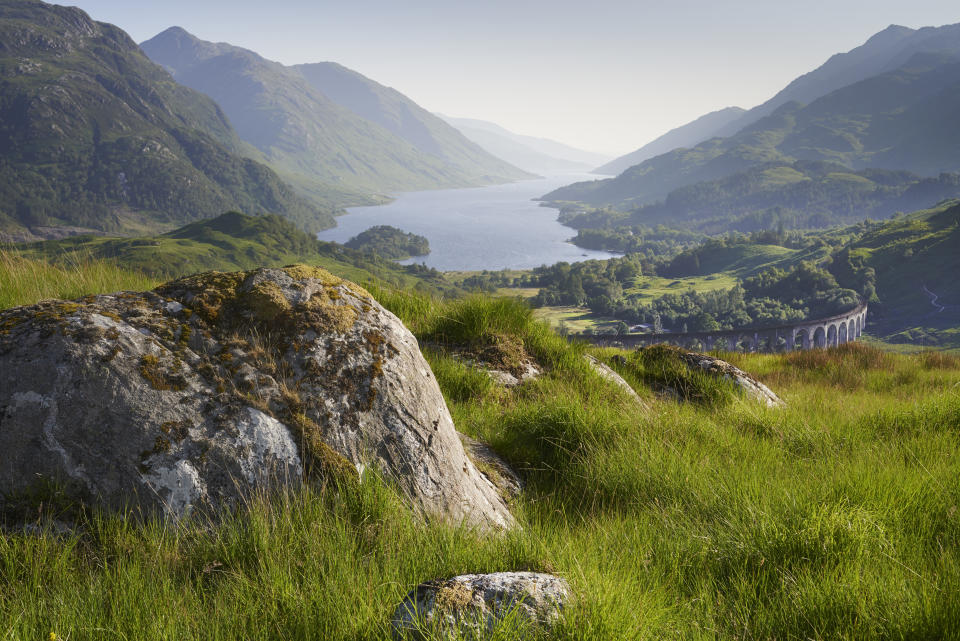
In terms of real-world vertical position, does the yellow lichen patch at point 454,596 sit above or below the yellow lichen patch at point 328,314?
below

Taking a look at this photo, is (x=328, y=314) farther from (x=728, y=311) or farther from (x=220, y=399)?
(x=728, y=311)

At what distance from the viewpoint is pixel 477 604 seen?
7.09 feet

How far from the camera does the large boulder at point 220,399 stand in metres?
2.88

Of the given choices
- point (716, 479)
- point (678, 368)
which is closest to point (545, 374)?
point (678, 368)

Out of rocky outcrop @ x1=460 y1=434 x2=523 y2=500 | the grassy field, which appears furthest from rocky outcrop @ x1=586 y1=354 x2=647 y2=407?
rocky outcrop @ x1=460 y1=434 x2=523 y2=500

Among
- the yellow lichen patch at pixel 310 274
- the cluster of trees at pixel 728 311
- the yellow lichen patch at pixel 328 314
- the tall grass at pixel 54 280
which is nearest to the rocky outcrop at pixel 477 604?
the yellow lichen patch at pixel 328 314

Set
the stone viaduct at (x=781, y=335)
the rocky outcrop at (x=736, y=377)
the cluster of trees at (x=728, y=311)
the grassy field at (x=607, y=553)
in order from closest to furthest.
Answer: the grassy field at (x=607, y=553)
the rocky outcrop at (x=736, y=377)
the stone viaduct at (x=781, y=335)
the cluster of trees at (x=728, y=311)

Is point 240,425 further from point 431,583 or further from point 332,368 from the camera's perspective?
point 431,583

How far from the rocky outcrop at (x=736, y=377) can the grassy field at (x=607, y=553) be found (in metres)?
2.29

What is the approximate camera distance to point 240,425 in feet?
10.7

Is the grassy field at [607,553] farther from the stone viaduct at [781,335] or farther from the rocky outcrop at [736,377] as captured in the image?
the stone viaduct at [781,335]

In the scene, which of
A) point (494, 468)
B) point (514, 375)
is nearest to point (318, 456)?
point (494, 468)

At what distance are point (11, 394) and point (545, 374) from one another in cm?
542

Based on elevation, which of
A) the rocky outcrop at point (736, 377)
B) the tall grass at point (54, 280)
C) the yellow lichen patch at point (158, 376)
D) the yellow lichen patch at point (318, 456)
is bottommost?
the rocky outcrop at point (736, 377)
